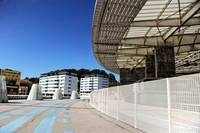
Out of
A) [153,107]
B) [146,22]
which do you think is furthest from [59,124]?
[146,22]

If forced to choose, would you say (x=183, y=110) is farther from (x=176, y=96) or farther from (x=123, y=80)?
(x=123, y=80)

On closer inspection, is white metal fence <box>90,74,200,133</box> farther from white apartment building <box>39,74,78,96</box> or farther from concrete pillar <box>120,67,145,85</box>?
white apartment building <box>39,74,78,96</box>

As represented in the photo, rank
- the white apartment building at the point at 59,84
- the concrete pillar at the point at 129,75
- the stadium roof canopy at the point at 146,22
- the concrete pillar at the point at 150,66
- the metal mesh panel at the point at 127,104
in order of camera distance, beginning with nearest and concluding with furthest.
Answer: the metal mesh panel at the point at 127,104
the stadium roof canopy at the point at 146,22
the concrete pillar at the point at 150,66
the concrete pillar at the point at 129,75
the white apartment building at the point at 59,84

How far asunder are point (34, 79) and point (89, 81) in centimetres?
6155

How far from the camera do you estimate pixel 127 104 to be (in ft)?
30.5

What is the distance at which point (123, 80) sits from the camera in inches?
1768

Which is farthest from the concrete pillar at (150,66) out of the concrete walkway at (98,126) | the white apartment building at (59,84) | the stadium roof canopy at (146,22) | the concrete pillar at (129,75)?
the white apartment building at (59,84)

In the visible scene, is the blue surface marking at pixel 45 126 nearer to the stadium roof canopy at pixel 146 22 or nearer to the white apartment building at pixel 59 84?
the stadium roof canopy at pixel 146 22

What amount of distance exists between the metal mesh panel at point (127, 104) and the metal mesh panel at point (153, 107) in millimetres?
683

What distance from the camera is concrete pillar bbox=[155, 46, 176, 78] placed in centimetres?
2312

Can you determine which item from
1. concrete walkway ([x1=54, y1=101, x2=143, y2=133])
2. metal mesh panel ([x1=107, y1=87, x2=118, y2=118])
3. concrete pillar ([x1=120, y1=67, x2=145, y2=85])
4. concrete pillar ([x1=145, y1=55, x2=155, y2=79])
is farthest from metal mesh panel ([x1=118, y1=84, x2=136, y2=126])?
concrete pillar ([x1=120, y1=67, x2=145, y2=85])

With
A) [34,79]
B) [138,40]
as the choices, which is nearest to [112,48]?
[138,40]

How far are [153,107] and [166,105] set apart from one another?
843 mm

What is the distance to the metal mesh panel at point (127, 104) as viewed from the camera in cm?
846
